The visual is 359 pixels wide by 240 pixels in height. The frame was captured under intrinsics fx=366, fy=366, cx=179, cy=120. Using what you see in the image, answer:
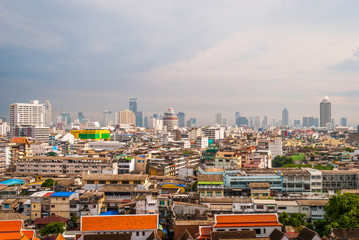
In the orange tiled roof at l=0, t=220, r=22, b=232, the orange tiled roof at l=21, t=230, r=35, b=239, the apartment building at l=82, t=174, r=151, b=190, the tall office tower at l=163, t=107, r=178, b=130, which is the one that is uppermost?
the tall office tower at l=163, t=107, r=178, b=130

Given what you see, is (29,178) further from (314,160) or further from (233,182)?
(314,160)

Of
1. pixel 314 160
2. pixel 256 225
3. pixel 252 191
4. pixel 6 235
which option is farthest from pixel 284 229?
pixel 314 160

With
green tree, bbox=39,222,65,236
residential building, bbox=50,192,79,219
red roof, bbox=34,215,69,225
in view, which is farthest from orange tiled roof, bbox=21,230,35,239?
residential building, bbox=50,192,79,219

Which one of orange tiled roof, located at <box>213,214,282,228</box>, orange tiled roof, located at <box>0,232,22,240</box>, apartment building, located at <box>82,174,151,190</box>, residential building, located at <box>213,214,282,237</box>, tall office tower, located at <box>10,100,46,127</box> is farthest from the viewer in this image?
tall office tower, located at <box>10,100,46,127</box>

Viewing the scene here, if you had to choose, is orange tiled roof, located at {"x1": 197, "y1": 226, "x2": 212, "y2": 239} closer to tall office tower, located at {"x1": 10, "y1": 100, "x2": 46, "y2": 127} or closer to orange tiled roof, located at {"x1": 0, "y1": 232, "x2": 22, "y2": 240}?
orange tiled roof, located at {"x1": 0, "y1": 232, "x2": 22, "y2": 240}

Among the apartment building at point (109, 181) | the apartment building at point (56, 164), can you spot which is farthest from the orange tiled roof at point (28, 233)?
the apartment building at point (56, 164)

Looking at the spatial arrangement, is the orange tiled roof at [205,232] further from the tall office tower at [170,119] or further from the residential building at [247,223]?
the tall office tower at [170,119]

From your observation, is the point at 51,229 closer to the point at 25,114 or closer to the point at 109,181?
the point at 109,181
